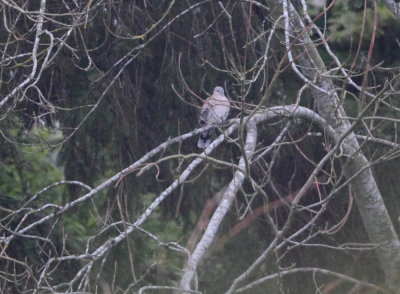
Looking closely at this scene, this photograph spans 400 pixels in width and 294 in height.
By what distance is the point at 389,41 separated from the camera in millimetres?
7273

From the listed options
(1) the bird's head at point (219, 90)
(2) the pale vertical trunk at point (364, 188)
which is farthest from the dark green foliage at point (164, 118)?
(2) the pale vertical trunk at point (364, 188)

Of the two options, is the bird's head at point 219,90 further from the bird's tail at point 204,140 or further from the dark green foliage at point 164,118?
the bird's tail at point 204,140

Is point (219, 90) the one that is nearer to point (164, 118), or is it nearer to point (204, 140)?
point (204, 140)

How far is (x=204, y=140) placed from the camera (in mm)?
6754

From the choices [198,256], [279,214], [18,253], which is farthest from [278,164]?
[198,256]

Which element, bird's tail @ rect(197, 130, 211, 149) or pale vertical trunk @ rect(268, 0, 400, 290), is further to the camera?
bird's tail @ rect(197, 130, 211, 149)

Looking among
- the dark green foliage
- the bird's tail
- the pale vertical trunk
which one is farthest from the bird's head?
the pale vertical trunk

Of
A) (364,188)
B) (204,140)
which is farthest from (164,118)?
(364,188)

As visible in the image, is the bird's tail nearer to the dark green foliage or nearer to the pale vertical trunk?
the dark green foliage

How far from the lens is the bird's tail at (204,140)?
6691 mm

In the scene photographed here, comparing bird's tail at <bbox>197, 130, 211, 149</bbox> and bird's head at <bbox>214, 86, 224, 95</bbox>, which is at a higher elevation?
bird's head at <bbox>214, 86, 224, 95</bbox>

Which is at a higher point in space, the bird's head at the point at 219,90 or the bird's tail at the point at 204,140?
the bird's head at the point at 219,90

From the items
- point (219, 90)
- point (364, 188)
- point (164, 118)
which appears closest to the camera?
point (364, 188)

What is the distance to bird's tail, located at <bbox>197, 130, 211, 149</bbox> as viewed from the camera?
6691mm
